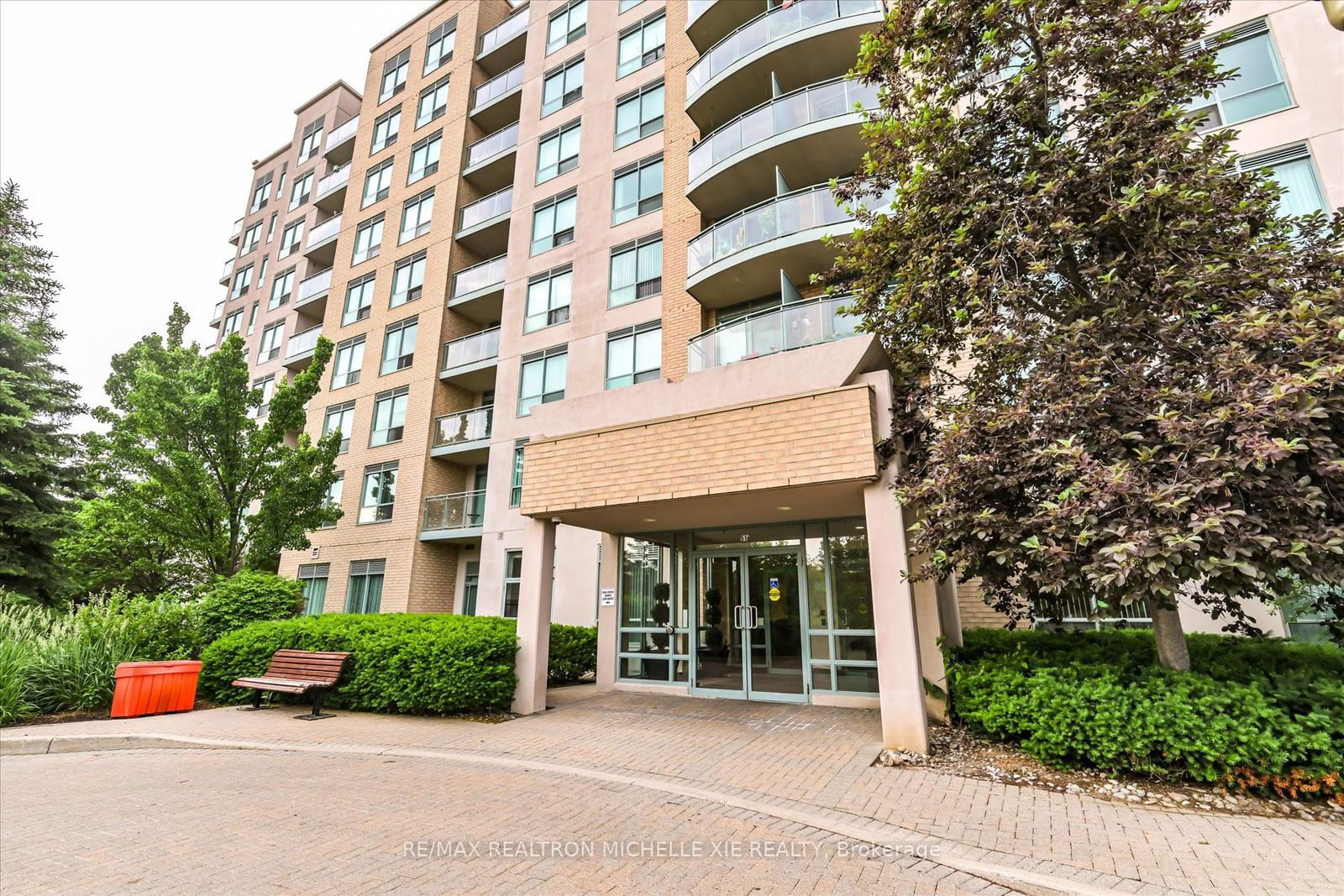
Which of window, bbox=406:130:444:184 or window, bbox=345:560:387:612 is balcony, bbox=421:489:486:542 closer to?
window, bbox=345:560:387:612

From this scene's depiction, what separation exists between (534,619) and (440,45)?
2568 centimetres

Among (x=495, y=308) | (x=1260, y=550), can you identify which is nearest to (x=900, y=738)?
(x=1260, y=550)

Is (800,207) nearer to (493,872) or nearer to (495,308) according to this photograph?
(495,308)

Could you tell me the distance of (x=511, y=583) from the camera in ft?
55.6

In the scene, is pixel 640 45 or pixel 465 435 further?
pixel 640 45

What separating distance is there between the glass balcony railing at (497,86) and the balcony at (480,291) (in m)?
6.81

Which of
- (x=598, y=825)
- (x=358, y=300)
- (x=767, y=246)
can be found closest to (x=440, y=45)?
(x=358, y=300)

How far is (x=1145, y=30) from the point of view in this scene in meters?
6.80

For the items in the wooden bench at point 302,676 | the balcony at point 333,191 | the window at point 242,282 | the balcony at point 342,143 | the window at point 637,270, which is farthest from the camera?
the window at point 242,282

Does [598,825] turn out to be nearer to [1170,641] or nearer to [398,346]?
[1170,641]

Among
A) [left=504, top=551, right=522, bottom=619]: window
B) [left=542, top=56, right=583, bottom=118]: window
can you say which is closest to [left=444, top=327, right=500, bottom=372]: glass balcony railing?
[left=504, top=551, right=522, bottom=619]: window

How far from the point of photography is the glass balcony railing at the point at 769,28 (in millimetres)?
14078

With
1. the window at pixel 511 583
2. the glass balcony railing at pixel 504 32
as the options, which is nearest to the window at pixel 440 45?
the glass balcony railing at pixel 504 32

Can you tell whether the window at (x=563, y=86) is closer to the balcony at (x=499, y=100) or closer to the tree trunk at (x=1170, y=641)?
the balcony at (x=499, y=100)
